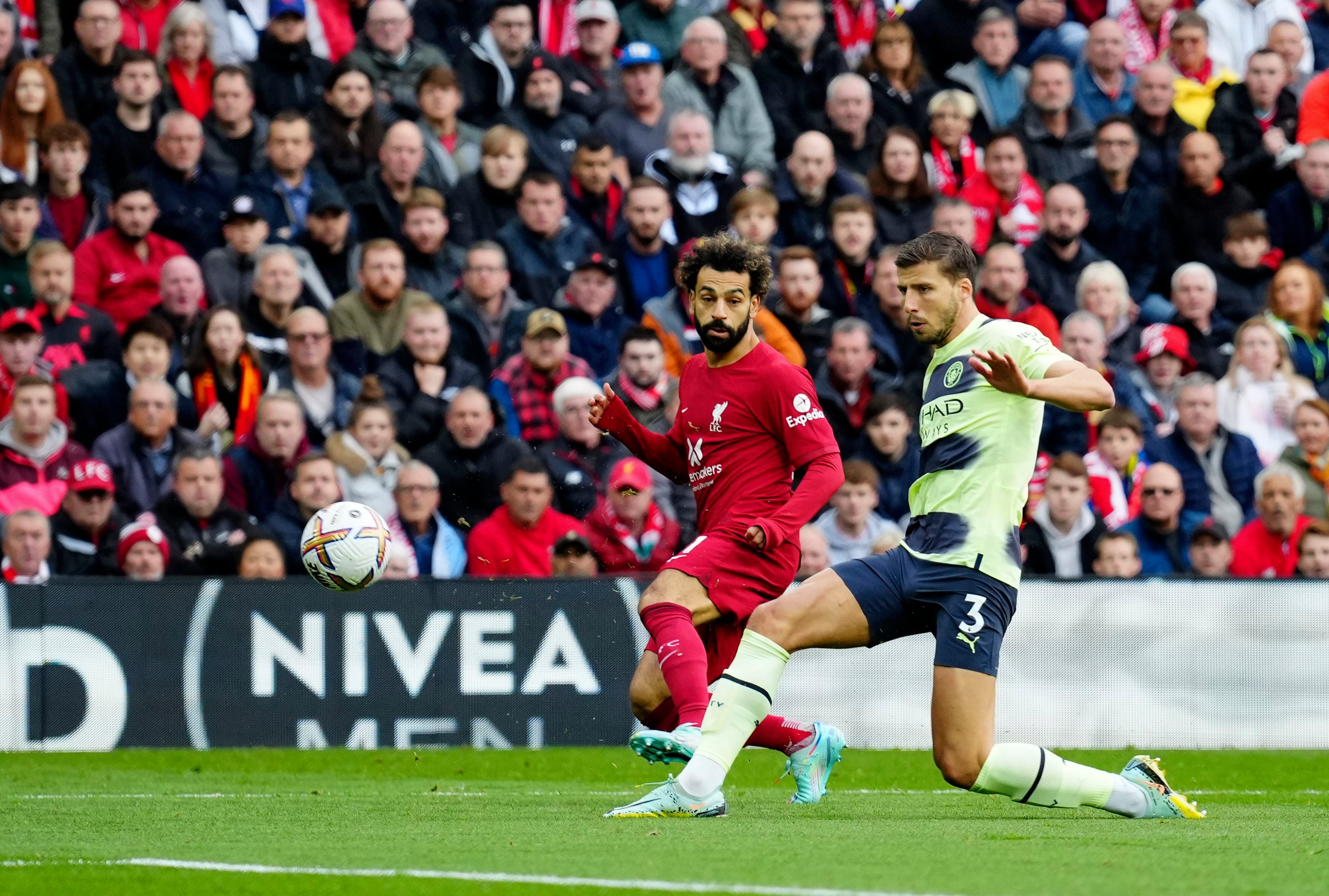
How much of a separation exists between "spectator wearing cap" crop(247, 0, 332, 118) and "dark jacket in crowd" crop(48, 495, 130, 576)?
4.11 meters

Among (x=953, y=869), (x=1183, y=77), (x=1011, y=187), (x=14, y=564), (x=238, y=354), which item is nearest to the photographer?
(x=953, y=869)

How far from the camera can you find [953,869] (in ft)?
20.6

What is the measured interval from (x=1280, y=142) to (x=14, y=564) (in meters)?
10.7

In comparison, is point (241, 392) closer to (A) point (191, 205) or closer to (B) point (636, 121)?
(A) point (191, 205)

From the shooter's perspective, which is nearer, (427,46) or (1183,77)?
(427,46)

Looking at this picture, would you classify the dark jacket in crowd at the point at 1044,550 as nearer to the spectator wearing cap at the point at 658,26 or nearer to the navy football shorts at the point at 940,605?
the spectator wearing cap at the point at 658,26

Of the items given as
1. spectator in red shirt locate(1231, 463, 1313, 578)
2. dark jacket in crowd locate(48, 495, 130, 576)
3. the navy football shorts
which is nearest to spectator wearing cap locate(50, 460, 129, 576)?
dark jacket in crowd locate(48, 495, 130, 576)

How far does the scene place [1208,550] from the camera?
13.8 meters

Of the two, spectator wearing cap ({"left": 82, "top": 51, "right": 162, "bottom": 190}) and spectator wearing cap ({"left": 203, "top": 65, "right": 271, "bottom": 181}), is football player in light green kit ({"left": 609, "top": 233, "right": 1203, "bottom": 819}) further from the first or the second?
spectator wearing cap ({"left": 82, "top": 51, "right": 162, "bottom": 190})

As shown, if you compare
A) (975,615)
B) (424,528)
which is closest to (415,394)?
(424,528)

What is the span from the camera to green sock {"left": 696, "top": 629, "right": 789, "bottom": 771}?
757 centimetres

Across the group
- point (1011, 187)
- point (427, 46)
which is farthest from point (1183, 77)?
point (427, 46)

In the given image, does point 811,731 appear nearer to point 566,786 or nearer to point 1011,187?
point 566,786

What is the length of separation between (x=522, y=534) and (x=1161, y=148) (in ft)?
22.9
